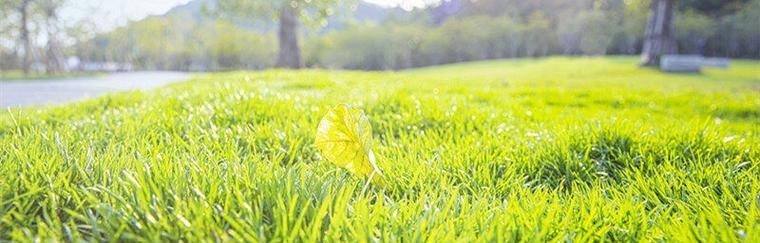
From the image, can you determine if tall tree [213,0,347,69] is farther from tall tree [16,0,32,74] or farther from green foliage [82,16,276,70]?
green foliage [82,16,276,70]

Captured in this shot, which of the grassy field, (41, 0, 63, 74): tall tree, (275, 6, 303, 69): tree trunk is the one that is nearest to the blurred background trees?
(41, 0, 63, 74): tall tree

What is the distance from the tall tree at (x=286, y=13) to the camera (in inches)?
856

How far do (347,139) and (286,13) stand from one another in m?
22.6

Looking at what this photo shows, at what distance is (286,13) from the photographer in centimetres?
2275

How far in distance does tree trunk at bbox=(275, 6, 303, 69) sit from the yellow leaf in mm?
22263

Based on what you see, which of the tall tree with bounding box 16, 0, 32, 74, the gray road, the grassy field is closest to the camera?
the grassy field

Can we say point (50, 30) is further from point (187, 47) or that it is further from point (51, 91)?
point (187, 47)

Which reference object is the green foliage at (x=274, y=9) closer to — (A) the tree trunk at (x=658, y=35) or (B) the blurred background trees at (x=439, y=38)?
(A) the tree trunk at (x=658, y=35)

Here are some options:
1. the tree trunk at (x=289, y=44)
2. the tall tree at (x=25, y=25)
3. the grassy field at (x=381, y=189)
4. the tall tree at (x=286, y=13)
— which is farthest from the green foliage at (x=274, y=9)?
the grassy field at (x=381, y=189)

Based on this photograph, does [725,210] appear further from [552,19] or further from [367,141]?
[552,19]

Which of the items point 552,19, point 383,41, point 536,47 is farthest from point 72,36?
point 552,19

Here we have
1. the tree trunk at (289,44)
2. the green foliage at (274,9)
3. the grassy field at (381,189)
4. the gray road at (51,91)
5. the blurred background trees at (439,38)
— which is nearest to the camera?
the grassy field at (381,189)

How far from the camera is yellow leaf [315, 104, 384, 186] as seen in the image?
1445mm

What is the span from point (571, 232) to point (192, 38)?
97.5 metres
